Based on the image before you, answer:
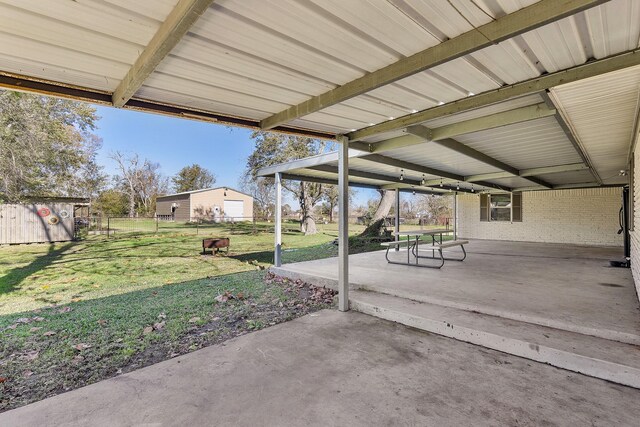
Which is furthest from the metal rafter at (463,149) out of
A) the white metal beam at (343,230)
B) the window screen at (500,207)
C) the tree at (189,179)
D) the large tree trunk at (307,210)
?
the tree at (189,179)

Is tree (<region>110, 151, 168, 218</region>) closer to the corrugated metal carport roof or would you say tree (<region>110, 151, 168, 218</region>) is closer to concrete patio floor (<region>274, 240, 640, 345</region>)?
concrete patio floor (<region>274, 240, 640, 345</region>)

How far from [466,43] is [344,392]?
8.25 feet

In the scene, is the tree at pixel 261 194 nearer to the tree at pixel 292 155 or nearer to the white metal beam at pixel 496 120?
the tree at pixel 292 155

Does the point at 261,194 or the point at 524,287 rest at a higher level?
the point at 261,194

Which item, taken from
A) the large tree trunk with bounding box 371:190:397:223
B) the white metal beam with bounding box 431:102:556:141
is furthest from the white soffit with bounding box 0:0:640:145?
the large tree trunk with bounding box 371:190:397:223

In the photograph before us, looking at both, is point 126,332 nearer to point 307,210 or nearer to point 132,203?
point 307,210

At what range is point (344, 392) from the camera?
7.36 feet

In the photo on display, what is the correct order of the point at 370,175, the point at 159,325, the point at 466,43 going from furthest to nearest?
the point at 370,175, the point at 159,325, the point at 466,43

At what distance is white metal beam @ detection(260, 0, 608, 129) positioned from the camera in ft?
5.09

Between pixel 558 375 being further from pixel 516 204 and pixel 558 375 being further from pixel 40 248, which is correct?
pixel 40 248

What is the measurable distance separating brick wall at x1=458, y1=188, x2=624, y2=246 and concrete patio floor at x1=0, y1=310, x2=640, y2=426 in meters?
12.0

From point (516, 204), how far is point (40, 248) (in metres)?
18.5

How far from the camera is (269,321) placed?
13.0 ft

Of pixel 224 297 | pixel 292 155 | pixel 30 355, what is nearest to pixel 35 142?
pixel 292 155
